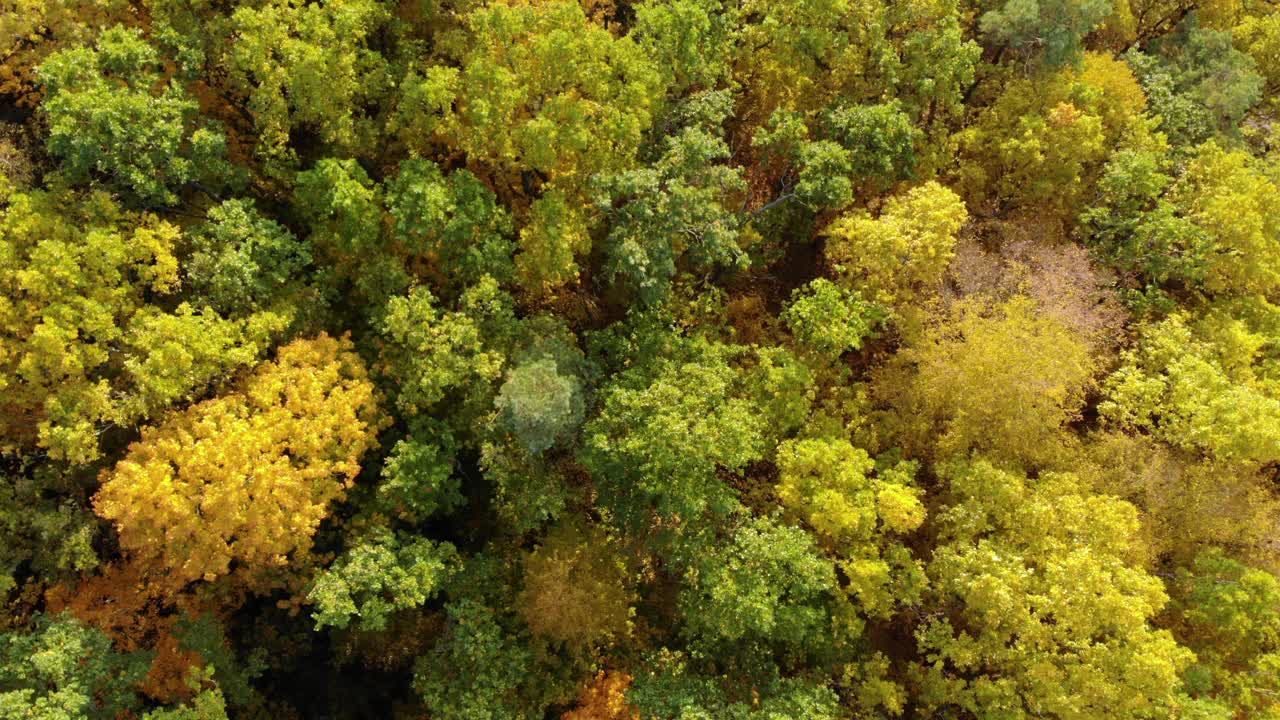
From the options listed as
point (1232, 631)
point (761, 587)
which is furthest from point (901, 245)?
point (1232, 631)

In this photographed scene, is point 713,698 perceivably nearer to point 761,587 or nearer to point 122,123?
point 761,587

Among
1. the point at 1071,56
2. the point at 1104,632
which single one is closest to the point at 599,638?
the point at 1104,632

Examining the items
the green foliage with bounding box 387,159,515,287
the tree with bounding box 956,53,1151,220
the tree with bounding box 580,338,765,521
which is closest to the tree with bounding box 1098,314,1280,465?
the tree with bounding box 956,53,1151,220

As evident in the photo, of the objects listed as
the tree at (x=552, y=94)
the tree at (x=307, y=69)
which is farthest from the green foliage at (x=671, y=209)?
the tree at (x=307, y=69)

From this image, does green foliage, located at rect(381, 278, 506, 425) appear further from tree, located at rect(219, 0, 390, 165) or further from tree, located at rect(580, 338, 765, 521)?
tree, located at rect(219, 0, 390, 165)

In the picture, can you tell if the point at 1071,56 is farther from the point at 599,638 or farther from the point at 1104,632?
the point at 599,638

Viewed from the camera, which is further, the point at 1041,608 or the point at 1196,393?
the point at 1196,393

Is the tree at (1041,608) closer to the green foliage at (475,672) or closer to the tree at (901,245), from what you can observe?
the tree at (901,245)
